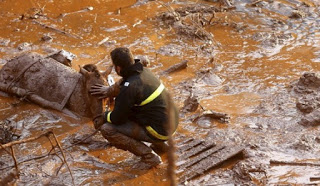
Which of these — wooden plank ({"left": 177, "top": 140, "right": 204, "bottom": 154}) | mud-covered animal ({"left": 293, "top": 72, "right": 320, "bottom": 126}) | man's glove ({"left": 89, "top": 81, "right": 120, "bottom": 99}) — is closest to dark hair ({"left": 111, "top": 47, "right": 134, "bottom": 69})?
man's glove ({"left": 89, "top": 81, "right": 120, "bottom": 99})

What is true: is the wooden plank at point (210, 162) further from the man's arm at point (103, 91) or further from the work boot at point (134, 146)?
the man's arm at point (103, 91)

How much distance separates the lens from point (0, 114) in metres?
6.46

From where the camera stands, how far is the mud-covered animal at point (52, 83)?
6.20 meters

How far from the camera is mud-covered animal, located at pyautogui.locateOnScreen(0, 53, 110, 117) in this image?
6199 millimetres

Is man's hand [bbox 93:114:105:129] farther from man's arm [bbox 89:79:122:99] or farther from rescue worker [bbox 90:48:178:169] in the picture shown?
man's arm [bbox 89:79:122:99]

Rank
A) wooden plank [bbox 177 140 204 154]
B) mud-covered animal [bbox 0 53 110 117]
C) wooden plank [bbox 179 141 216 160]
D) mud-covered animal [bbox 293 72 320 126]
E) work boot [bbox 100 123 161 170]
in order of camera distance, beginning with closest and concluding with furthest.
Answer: work boot [bbox 100 123 161 170]
wooden plank [bbox 179 141 216 160]
wooden plank [bbox 177 140 204 154]
mud-covered animal [bbox 0 53 110 117]
mud-covered animal [bbox 293 72 320 126]

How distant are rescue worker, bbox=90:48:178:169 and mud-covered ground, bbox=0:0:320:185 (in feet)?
1.01

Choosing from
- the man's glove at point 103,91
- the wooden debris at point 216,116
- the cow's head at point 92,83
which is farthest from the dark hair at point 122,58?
the wooden debris at point 216,116

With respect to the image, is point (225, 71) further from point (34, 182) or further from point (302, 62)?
point (34, 182)

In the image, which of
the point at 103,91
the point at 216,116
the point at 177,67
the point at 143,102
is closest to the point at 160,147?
the point at 143,102

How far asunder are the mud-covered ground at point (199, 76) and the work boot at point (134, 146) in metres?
0.14

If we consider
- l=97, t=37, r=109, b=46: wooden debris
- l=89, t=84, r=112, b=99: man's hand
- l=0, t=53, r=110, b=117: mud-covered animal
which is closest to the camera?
l=89, t=84, r=112, b=99: man's hand

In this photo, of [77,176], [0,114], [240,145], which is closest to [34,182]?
[77,176]

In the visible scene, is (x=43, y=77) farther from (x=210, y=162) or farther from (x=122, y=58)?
(x=210, y=162)
